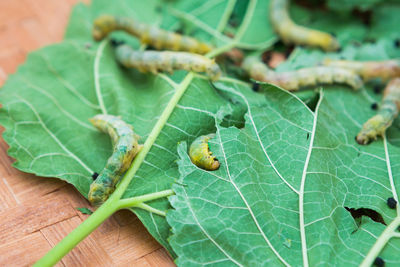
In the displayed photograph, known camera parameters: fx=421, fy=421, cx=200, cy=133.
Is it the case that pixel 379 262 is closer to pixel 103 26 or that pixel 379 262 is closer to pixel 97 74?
pixel 97 74

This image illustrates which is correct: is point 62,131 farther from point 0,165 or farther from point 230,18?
point 230,18

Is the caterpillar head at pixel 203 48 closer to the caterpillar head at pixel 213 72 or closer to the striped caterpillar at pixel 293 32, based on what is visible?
the caterpillar head at pixel 213 72

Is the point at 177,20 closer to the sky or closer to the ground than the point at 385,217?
closer to the sky

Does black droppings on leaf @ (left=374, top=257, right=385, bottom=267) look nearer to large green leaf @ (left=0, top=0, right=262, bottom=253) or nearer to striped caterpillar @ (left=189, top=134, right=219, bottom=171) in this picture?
striped caterpillar @ (left=189, top=134, right=219, bottom=171)

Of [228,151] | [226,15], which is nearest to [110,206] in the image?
[228,151]

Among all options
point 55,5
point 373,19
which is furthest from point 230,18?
point 55,5

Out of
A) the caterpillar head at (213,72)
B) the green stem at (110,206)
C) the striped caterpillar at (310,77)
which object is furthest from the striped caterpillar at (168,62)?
the striped caterpillar at (310,77)
